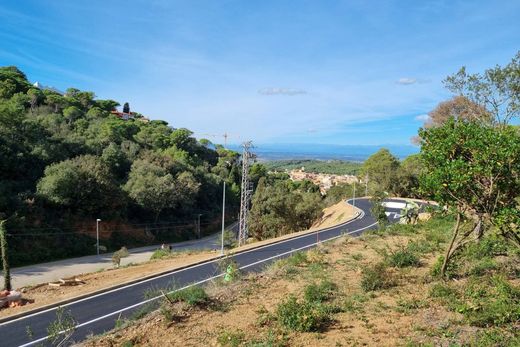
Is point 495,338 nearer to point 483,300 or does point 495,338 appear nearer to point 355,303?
point 483,300

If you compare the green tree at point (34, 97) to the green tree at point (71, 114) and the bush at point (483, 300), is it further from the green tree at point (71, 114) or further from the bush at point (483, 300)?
the bush at point (483, 300)

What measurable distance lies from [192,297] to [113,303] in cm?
410

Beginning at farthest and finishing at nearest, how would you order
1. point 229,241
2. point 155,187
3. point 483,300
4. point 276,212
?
point 155,187, point 276,212, point 229,241, point 483,300

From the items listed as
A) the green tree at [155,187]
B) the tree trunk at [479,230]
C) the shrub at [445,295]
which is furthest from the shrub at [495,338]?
the green tree at [155,187]

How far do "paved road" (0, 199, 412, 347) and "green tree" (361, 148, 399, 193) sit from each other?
30078mm

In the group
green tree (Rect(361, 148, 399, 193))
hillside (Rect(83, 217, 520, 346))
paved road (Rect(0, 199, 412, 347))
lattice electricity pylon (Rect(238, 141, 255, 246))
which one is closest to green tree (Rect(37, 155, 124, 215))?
lattice electricity pylon (Rect(238, 141, 255, 246))

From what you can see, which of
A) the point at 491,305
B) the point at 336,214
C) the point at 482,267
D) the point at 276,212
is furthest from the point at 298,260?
the point at 336,214

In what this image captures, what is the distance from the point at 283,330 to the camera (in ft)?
23.2

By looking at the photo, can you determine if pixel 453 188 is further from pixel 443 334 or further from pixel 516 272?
pixel 516 272

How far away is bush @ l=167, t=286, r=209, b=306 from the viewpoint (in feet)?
28.8

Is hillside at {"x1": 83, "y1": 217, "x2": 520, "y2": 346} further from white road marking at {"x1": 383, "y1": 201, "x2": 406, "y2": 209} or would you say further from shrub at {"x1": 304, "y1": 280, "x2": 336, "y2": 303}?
white road marking at {"x1": 383, "y1": 201, "x2": 406, "y2": 209}

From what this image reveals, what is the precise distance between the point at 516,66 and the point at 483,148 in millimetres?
7905

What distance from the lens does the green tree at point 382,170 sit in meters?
46.8

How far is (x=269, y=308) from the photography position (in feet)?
27.8
